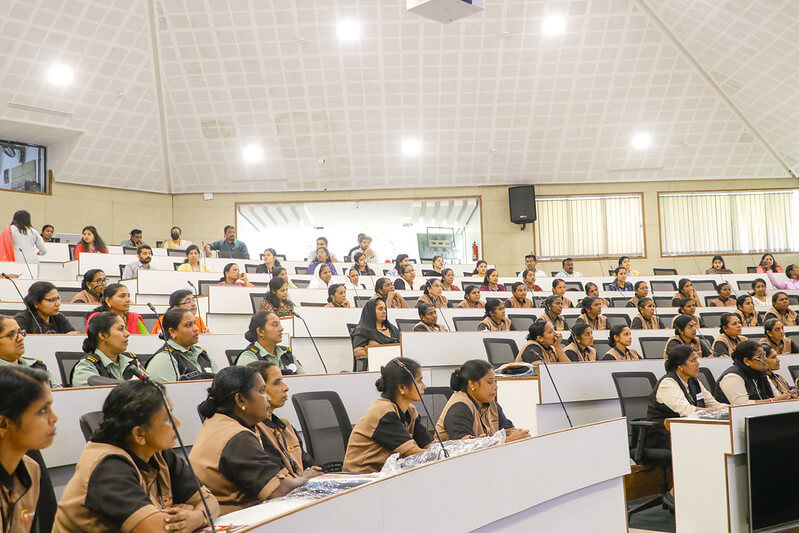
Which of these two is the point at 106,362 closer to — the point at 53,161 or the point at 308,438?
the point at 308,438

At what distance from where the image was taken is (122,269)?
9203 millimetres

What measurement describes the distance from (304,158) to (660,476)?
990cm

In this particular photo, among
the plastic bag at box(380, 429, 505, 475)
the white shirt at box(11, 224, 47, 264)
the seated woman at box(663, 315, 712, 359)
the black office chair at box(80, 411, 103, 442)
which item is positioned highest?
the white shirt at box(11, 224, 47, 264)

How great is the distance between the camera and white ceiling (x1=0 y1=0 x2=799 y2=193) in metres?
11.6

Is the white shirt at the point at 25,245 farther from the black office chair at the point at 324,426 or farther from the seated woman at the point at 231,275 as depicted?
the black office chair at the point at 324,426

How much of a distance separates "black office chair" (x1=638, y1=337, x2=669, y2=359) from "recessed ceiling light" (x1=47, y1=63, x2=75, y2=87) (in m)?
9.36

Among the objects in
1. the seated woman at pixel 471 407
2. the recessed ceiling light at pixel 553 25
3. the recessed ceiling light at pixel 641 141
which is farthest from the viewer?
the recessed ceiling light at pixel 641 141

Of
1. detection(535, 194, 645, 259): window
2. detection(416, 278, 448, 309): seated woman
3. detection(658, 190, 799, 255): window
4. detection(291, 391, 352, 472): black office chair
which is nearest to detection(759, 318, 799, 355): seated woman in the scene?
detection(416, 278, 448, 309): seated woman

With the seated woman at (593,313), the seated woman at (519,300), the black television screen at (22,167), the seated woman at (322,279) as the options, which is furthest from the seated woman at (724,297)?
Result: the black television screen at (22,167)

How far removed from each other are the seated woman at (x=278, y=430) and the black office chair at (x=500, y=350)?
3.07 metres

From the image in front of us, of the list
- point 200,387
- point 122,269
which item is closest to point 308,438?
point 200,387

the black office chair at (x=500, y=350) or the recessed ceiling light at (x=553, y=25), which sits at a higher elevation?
the recessed ceiling light at (x=553, y=25)

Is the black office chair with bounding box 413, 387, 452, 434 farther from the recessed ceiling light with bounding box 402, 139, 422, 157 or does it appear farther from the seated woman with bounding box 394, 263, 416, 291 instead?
the recessed ceiling light with bounding box 402, 139, 422, 157

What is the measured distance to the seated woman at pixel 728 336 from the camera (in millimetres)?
6621
